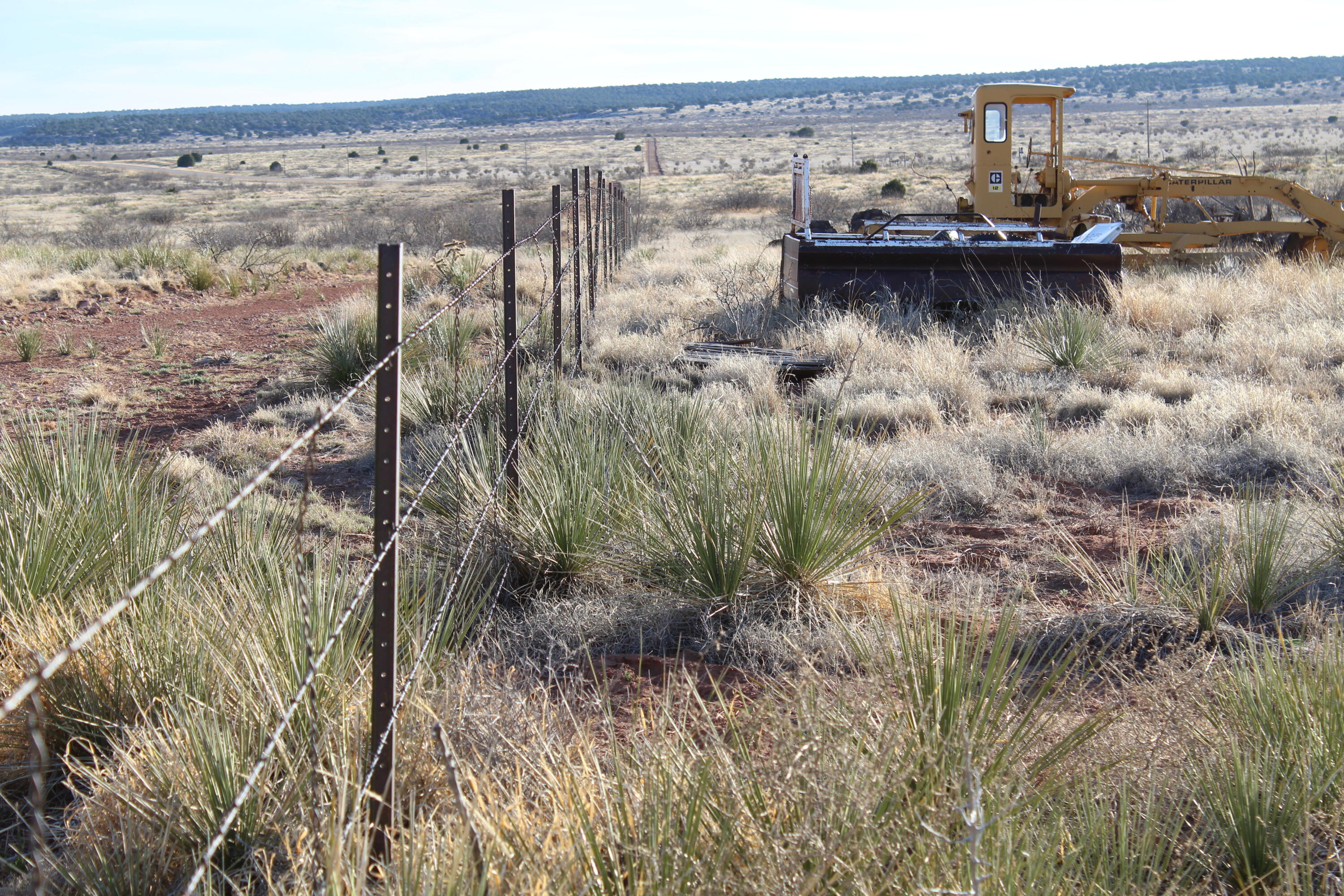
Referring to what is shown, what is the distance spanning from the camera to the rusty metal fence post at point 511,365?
194 inches

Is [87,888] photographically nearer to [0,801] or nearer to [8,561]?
[0,801]

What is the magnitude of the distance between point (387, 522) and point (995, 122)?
14412mm

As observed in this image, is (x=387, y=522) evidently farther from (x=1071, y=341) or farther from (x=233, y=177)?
(x=233, y=177)

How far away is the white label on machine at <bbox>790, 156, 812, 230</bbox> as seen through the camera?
39.6 ft

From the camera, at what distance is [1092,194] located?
14734 millimetres

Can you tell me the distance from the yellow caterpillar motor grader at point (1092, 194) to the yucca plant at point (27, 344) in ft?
38.9

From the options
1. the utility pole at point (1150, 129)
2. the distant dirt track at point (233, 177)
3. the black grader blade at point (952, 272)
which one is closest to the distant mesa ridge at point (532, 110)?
the utility pole at point (1150, 129)

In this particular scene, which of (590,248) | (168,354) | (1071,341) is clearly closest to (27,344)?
(168,354)

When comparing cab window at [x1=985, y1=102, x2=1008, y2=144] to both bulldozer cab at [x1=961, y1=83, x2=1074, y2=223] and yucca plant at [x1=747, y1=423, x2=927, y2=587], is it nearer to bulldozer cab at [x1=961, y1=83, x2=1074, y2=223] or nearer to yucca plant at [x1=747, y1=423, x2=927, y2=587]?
bulldozer cab at [x1=961, y1=83, x2=1074, y2=223]

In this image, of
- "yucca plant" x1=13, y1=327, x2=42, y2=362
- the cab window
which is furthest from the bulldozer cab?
"yucca plant" x1=13, y1=327, x2=42, y2=362

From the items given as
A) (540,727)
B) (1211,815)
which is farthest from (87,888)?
(1211,815)

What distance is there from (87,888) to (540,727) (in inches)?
40.1

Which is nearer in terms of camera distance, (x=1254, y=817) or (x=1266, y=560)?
(x=1254, y=817)

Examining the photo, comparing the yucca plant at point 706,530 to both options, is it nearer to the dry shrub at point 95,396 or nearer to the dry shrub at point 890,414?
the dry shrub at point 890,414
